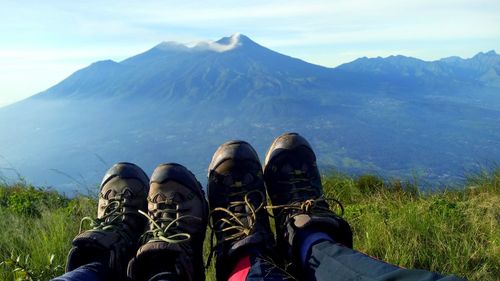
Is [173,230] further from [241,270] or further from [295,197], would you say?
[295,197]

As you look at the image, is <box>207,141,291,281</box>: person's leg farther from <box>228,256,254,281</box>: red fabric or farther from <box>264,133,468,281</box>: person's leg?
<box>264,133,468,281</box>: person's leg

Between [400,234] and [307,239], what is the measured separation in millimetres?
889

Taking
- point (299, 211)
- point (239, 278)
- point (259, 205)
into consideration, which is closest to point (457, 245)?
point (299, 211)

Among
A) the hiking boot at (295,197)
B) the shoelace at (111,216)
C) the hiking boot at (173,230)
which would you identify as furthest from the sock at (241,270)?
the shoelace at (111,216)

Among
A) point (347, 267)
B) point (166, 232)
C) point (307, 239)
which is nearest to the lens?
point (347, 267)

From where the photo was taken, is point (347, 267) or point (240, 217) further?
point (240, 217)

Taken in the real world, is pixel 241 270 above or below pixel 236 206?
below

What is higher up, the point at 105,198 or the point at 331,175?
the point at 105,198

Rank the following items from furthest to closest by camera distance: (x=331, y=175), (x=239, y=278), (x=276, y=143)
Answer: (x=331, y=175) → (x=276, y=143) → (x=239, y=278)

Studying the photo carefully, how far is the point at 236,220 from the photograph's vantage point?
2.53m

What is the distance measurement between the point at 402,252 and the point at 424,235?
11.0 inches

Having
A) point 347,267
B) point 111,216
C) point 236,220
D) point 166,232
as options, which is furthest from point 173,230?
point 347,267

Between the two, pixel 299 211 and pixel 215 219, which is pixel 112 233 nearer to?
pixel 215 219

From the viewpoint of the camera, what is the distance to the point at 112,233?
7.68 ft
